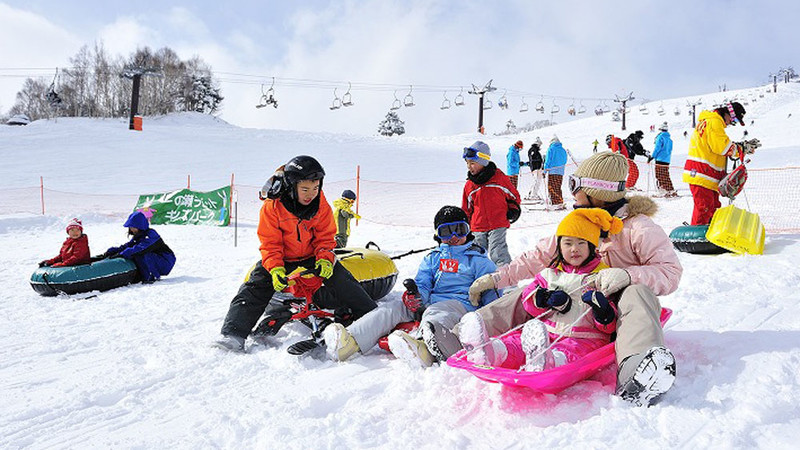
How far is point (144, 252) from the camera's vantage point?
6.25 m

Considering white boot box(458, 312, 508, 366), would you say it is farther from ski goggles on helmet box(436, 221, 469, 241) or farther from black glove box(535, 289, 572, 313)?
ski goggles on helmet box(436, 221, 469, 241)

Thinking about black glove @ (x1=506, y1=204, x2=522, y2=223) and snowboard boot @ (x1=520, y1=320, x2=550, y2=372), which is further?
black glove @ (x1=506, y1=204, x2=522, y2=223)

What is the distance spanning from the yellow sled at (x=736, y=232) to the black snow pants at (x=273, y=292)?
3.71 metres

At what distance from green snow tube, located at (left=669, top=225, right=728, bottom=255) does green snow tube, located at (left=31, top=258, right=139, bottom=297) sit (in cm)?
617

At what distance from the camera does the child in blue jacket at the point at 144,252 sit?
20.2 ft

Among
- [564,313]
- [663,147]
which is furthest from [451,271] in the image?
[663,147]

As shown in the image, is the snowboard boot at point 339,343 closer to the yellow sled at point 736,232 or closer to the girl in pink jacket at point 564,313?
the girl in pink jacket at point 564,313

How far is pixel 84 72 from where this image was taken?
4147 centimetres

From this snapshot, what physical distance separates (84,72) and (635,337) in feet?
159

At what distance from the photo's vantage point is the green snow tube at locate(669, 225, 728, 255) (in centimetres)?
552

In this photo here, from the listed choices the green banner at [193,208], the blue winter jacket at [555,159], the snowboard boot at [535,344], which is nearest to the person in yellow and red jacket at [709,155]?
the snowboard boot at [535,344]

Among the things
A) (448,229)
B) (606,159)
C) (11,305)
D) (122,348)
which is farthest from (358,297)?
(11,305)

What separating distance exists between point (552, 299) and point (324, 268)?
169 cm

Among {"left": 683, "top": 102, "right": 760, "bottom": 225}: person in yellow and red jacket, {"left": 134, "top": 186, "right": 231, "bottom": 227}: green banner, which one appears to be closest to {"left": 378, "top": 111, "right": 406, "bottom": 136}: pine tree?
{"left": 134, "top": 186, "right": 231, "bottom": 227}: green banner
